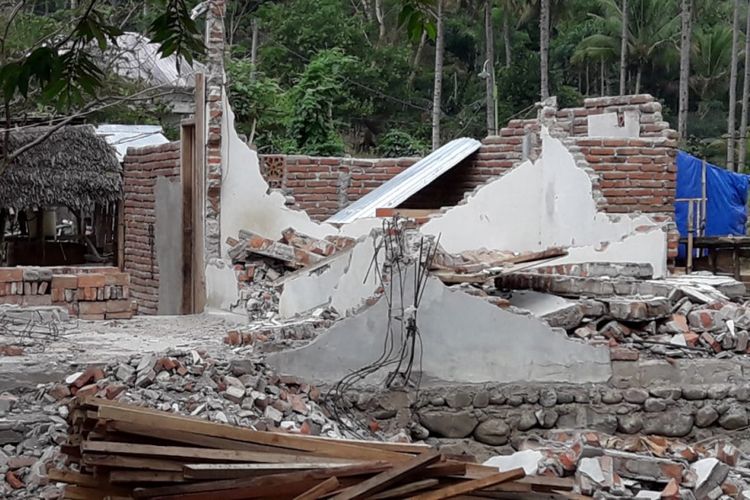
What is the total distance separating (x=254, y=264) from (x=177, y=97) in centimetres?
1081

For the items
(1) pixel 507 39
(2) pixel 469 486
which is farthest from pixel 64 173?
(1) pixel 507 39

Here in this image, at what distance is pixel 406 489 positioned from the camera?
496cm

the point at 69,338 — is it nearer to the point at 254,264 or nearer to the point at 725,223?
the point at 254,264

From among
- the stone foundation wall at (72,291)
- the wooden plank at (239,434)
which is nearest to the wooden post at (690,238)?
the stone foundation wall at (72,291)

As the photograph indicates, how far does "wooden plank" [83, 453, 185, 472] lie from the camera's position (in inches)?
196

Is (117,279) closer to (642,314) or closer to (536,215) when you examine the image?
(536,215)

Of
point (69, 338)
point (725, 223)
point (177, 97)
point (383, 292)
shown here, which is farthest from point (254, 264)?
point (177, 97)

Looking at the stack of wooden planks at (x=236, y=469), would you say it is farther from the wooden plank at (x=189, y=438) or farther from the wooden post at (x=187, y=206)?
the wooden post at (x=187, y=206)

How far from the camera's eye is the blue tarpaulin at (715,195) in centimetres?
1628

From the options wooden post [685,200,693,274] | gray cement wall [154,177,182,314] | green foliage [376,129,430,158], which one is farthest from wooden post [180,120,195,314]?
green foliage [376,129,430,158]

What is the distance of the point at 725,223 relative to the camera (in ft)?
55.7

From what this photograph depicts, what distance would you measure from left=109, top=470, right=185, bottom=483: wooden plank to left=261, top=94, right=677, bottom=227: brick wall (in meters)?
7.65

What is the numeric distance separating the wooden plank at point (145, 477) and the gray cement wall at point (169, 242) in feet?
25.9

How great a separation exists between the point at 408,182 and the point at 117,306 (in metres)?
4.19
